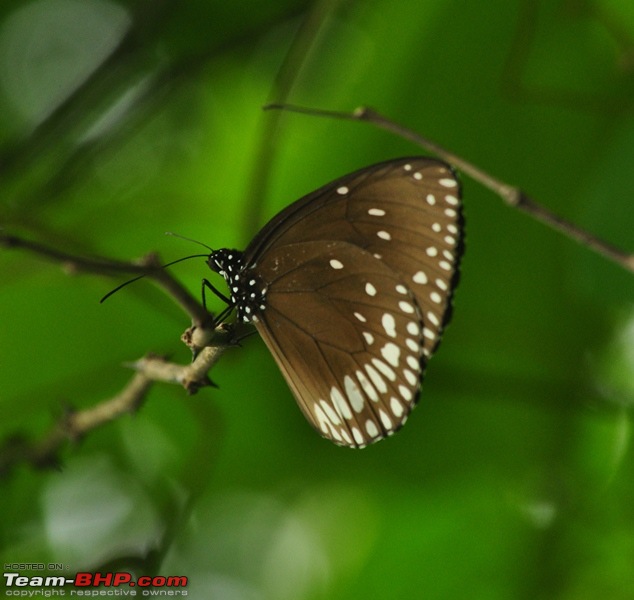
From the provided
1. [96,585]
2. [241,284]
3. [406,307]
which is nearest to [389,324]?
[406,307]

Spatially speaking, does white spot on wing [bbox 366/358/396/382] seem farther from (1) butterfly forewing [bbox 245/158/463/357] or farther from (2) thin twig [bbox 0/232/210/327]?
(2) thin twig [bbox 0/232/210/327]

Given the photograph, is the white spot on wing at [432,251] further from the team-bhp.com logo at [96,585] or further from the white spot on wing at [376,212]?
the team-bhp.com logo at [96,585]

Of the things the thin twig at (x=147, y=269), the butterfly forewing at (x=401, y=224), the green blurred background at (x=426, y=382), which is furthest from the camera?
the green blurred background at (x=426, y=382)

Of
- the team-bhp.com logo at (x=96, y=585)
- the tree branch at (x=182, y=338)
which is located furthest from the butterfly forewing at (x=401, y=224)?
the team-bhp.com logo at (x=96, y=585)

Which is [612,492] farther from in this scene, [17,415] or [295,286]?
[17,415]

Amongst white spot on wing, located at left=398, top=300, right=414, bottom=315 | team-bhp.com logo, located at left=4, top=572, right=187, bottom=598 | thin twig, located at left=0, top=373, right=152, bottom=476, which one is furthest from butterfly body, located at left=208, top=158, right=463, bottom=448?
team-bhp.com logo, located at left=4, top=572, right=187, bottom=598

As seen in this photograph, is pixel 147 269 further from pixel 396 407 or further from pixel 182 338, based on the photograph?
pixel 396 407
